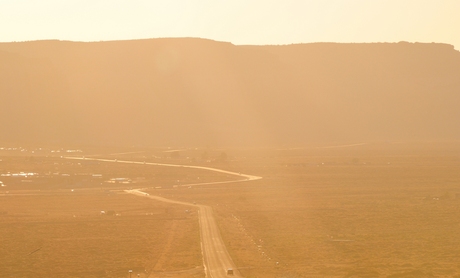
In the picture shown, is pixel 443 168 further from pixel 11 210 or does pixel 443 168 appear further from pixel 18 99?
pixel 18 99

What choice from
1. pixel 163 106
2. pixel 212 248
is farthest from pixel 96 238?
pixel 163 106

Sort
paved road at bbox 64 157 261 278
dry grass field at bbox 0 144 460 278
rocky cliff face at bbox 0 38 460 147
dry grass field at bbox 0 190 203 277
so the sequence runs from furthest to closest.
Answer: rocky cliff face at bbox 0 38 460 147
dry grass field at bbox 0 144 460 278
dry grass field at bbox 0 190 203 277
paved road at bbox 64 157 261 278

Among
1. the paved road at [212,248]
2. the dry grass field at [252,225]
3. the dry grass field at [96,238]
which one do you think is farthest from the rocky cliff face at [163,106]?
the paved road at [212,248]

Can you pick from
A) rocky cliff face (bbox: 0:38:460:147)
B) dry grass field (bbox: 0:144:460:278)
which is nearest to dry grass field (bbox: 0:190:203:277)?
dry grass field (bbox: 0:144:460:278)

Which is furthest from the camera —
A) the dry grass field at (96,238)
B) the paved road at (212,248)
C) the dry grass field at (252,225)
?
the dry grass field at (252,225)

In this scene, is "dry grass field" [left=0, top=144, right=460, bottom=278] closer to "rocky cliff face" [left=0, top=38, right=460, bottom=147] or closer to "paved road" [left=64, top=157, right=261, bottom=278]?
"paved road" [left=64, top=157, right=261, bottom=278]

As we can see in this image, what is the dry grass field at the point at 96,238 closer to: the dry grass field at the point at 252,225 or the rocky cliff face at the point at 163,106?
the dry grass field at the point at 252,225

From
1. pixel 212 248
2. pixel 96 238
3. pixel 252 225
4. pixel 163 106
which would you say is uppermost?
pixel 163 106

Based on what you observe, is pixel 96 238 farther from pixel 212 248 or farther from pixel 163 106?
pixel 163 106
